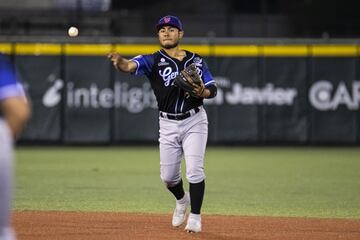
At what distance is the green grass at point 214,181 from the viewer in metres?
10.0

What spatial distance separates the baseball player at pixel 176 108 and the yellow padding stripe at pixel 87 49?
12.6 m

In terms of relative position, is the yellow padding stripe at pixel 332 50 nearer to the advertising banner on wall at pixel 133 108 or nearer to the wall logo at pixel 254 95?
the wall logo at pixel 254 95

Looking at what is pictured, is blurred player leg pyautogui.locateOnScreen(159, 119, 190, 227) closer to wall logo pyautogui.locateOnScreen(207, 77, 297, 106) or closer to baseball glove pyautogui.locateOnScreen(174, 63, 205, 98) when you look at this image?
baseball glove pyautogui.locateOnScreen(174, 63, 205, 98)

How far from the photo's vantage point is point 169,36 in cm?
779

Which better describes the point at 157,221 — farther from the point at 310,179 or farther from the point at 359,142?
the point at 359,142

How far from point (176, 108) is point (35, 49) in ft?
42.9

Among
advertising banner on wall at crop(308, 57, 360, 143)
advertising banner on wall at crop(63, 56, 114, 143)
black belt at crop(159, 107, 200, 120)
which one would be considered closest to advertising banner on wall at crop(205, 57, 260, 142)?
advertising banner on wall at crop(308, 57, 360, 143)

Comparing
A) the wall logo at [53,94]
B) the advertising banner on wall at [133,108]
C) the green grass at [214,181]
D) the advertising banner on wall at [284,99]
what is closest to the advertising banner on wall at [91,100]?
the advertising banner on wall at [133,108]

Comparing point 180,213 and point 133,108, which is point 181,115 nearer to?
point 180,213

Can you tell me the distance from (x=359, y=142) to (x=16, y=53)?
842cm

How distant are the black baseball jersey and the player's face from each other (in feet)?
0.44

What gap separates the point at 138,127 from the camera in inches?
805

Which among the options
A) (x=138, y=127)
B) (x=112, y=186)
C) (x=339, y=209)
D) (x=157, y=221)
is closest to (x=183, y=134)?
(x=157, y=221)

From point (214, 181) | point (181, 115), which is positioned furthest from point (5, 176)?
point (214, 181)
